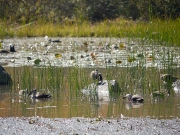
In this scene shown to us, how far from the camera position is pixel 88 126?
614cm

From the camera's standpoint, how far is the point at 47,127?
609 cm

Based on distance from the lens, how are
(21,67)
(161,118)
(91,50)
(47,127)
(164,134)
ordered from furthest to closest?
(91,50) → (21,67) → (161,118) → (47,127) → (164,134)

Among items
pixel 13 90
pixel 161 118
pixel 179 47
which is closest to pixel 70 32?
Result: pixel 179 47

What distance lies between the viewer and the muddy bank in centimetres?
587

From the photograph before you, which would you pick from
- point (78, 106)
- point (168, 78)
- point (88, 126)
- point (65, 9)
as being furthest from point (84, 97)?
point (65, 9)

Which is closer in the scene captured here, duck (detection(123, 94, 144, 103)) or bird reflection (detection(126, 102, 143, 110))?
bird reflection (detection(126, 102, 143, 110))

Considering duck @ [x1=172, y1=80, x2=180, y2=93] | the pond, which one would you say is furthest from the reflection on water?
duck @ [x1=172, y1=80, x2=180, y2=93]

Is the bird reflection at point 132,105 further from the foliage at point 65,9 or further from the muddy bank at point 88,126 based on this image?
the foliage at point 65,9

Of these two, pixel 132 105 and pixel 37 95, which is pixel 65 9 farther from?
pixel 132 105

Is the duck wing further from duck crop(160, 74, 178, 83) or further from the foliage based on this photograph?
the foliage

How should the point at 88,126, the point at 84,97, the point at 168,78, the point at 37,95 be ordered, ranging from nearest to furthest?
the point at 88,126 < the point at 84,97 < the point at 37,95 < the point at 168,78

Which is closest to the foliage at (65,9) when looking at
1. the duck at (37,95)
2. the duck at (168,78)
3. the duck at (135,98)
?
the duck at (168,78)

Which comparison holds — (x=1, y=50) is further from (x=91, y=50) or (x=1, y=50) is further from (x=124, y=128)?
(x=124, y=128)

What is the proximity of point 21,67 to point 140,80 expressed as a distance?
3.41m
